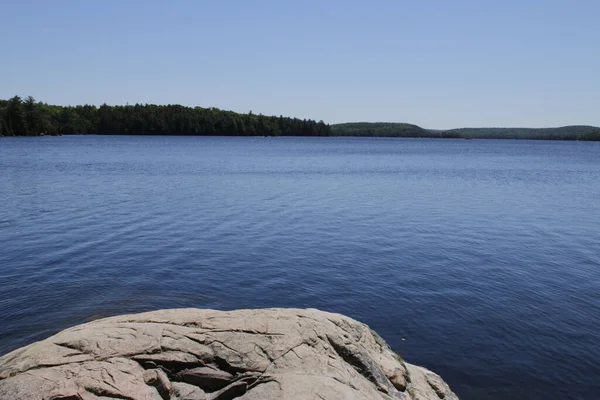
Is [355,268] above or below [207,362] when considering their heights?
below

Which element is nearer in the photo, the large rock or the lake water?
the large rock

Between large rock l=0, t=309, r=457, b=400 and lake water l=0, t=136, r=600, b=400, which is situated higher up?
large rock l=0, t=309, r=457, b=400

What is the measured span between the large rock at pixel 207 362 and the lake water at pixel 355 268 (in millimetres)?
4218

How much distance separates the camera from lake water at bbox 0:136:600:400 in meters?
14.0

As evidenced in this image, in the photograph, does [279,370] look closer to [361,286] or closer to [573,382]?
[573,382]

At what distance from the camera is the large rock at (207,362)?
24.6 feet

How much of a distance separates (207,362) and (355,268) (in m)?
13.1

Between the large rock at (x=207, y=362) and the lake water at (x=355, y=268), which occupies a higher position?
the large rock at (x=207, y=362)

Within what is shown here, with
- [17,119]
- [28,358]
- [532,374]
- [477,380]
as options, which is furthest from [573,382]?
[17,119]

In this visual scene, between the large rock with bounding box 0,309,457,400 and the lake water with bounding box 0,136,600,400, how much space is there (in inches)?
166

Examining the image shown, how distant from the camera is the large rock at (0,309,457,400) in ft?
24.6

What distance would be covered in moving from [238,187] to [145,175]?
1569 cm

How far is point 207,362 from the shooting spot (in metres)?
8.48

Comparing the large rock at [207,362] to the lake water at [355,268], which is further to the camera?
the lake water at [355,268]
